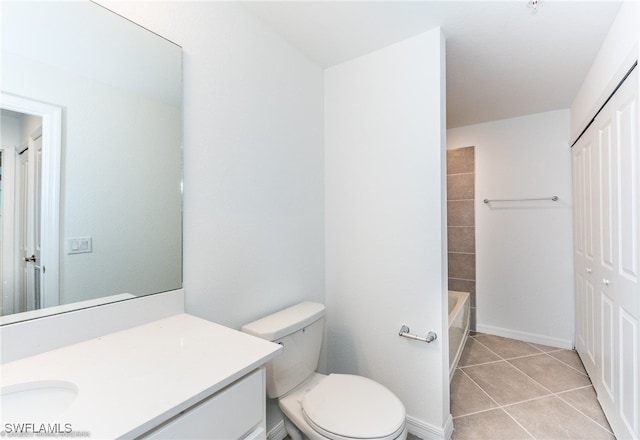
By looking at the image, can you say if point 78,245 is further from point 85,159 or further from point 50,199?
point 85,159

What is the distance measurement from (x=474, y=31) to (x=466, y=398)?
7.45ft

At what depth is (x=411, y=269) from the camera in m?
1.66

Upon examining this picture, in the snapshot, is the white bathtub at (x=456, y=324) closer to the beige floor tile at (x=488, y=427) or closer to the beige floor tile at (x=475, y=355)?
the beige floor tile at (x=475, y=355)

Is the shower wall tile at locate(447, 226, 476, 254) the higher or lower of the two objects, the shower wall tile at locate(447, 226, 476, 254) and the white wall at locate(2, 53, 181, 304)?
the lower

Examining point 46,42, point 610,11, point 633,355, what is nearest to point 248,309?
point 46,42

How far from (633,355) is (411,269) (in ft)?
3.33

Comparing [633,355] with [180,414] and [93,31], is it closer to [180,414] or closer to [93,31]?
[180,414]

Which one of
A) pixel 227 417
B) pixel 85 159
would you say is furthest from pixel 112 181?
pixel 227 417

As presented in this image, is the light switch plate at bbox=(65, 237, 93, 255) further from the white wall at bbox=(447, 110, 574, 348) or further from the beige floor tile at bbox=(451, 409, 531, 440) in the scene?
the white wall at bbox=(447, 110, 574, 348)

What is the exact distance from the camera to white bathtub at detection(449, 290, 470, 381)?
2120 mm

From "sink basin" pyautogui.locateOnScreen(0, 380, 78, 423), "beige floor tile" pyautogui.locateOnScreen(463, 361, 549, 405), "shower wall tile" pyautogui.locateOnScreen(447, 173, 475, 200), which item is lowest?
"beige floor tile" pyautogui.locateOnScreen(463, 361, 549, 405)

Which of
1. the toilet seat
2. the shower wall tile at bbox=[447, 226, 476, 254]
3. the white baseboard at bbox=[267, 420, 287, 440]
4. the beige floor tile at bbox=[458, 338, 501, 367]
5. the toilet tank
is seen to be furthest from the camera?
the shower wall tile at bbox=[447, 226, 476, 254]

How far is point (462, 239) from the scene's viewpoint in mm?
3207

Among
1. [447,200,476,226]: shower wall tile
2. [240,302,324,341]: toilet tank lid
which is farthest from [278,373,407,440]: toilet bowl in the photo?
[447,200,476,226]: shower wall tile
